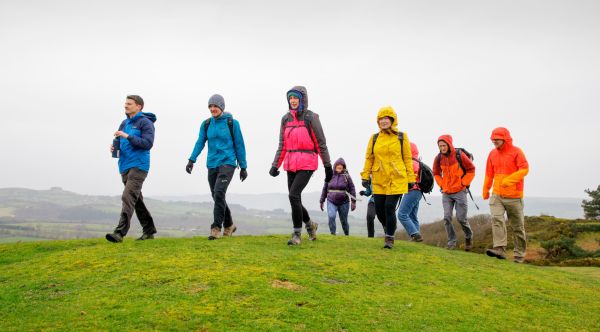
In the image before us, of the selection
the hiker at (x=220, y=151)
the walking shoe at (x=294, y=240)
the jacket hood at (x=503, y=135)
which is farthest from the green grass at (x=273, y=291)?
the jacket hood at (x=503, y=135)

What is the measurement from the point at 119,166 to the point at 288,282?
5.63 meters

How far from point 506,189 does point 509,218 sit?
80cm

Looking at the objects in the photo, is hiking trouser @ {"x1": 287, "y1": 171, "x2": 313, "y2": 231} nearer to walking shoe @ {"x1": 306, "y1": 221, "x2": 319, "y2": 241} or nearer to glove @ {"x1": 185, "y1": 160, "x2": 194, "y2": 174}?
walking shoe @ {"x1": 306, "y1": 221, "x2": 319, "y2": 241}

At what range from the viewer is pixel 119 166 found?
9820mm

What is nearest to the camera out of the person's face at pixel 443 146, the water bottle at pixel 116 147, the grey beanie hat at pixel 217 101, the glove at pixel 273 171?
the glove at pixel 273 171

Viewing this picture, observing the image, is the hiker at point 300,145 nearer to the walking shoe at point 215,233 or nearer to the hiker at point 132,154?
the walking shoe at point 215,233

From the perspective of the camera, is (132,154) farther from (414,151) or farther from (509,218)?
(509,218)

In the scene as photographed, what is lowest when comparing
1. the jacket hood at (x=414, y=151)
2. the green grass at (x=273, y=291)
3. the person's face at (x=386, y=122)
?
the green grass at (x=273, y=291)

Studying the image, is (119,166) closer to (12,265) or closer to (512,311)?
(12,265)

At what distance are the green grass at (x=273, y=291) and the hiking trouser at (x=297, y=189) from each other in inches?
30.0

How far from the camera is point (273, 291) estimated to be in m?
5.66

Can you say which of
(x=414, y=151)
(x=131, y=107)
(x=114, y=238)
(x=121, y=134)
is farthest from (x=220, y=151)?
(x=414, y=151)

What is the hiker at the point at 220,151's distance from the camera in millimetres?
9812

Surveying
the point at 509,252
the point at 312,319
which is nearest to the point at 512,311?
the point at 312,319
